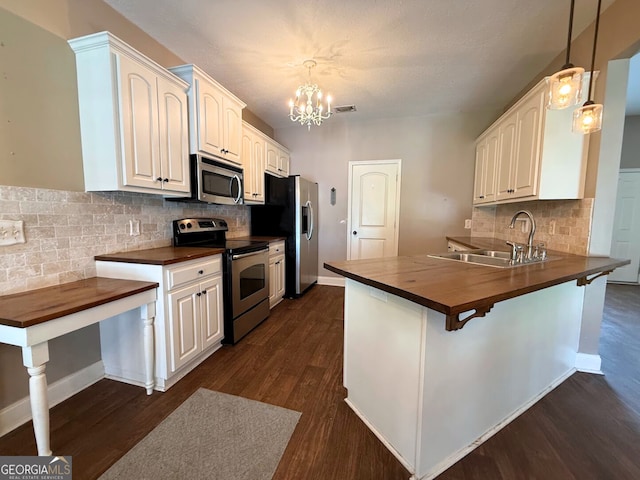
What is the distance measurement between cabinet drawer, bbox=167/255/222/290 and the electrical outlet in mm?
593

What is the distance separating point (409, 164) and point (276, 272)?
104 inches

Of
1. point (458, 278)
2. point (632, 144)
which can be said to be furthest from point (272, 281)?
point (632, 144)

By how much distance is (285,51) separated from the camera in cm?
241

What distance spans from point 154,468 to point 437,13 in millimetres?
3306

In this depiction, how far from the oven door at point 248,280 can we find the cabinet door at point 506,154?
2657 millimetres

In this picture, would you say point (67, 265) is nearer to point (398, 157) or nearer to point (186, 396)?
point (186, 396)

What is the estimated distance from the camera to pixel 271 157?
12.6 ft

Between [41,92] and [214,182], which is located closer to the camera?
[41,92]

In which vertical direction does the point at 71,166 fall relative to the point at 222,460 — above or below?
above

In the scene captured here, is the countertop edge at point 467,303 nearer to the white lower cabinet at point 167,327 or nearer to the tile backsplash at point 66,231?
the white lower cabinet at point 167,327

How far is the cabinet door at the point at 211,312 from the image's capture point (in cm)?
210

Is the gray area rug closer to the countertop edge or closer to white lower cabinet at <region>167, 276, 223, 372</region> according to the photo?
white lower cabinet at <region>167, 276, 223, 372</region>

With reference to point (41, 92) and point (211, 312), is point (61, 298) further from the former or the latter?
point (41, 92)

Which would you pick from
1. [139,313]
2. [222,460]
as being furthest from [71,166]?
[222,460]
